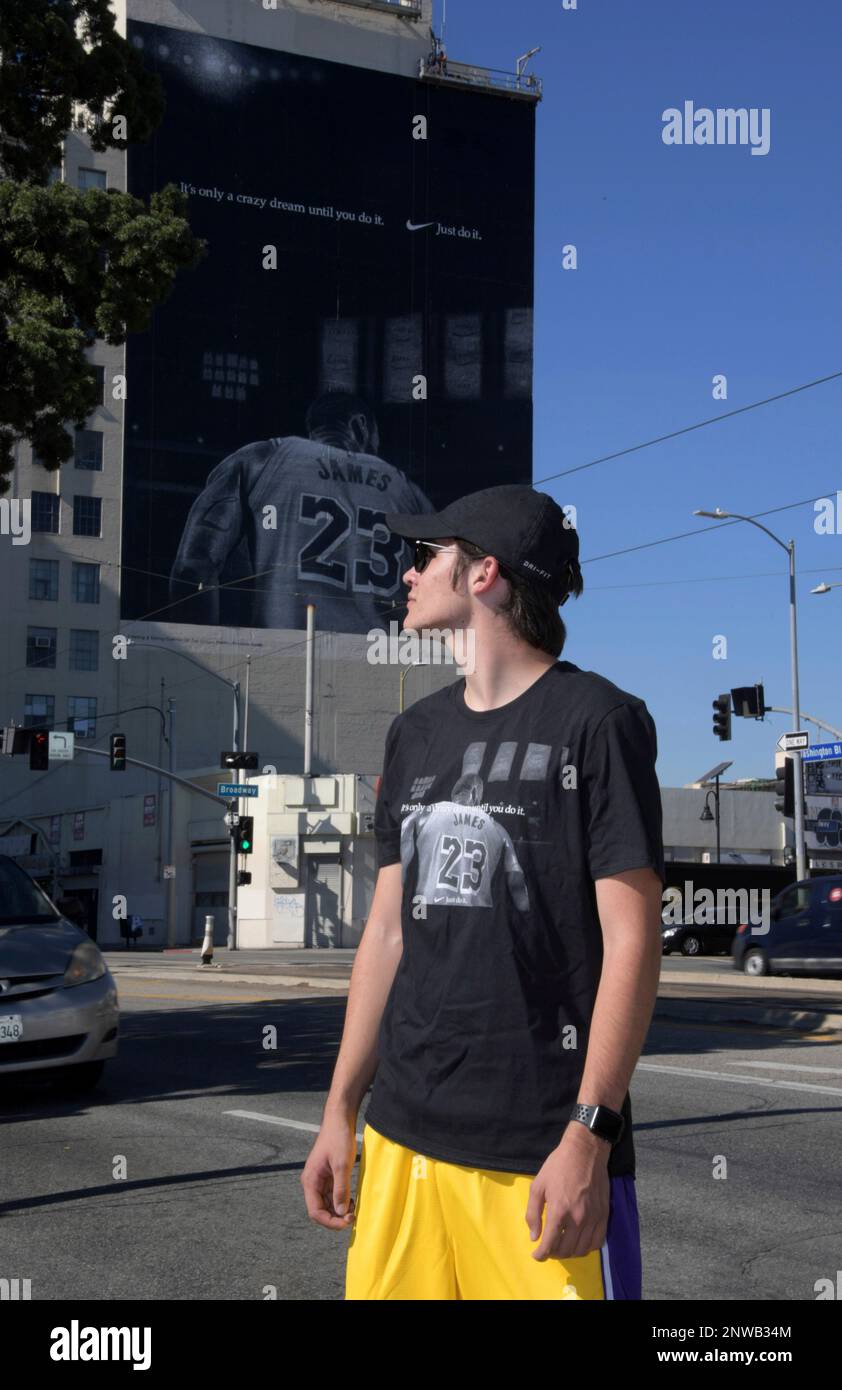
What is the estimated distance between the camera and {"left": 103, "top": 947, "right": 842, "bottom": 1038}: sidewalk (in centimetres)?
1645

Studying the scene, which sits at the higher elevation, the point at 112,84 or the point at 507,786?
the point at 112,84

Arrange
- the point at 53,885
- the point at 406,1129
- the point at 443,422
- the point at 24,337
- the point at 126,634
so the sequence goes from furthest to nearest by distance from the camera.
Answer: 1. the point at 443,422
2. the point at 126,634
3. the point at 53,885
4. the point at 24,337
5. the point at 406,1129

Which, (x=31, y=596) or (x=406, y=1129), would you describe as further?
(x=31, y=596)

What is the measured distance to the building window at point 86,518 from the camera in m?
73.1

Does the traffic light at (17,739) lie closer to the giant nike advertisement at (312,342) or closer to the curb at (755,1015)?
the curb at (755,1015)

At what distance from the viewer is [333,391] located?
246 feet

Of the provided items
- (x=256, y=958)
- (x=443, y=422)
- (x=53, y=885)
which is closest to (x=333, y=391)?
(x=443, y=422)

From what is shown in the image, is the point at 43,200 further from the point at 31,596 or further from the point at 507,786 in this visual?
the point at 31,596

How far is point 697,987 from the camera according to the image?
2286 cm

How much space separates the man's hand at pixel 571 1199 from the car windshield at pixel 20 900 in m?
8.82

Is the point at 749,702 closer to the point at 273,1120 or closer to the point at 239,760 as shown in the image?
the point at 239,760

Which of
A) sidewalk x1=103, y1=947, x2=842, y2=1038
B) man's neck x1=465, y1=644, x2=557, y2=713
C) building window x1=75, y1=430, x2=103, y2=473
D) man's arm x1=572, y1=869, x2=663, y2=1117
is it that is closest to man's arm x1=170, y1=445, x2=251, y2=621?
building window x1=75, y1=430, x2=103, y2=473

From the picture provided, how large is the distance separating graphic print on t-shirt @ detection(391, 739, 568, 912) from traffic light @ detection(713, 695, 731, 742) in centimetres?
3159

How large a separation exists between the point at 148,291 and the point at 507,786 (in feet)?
50.2
